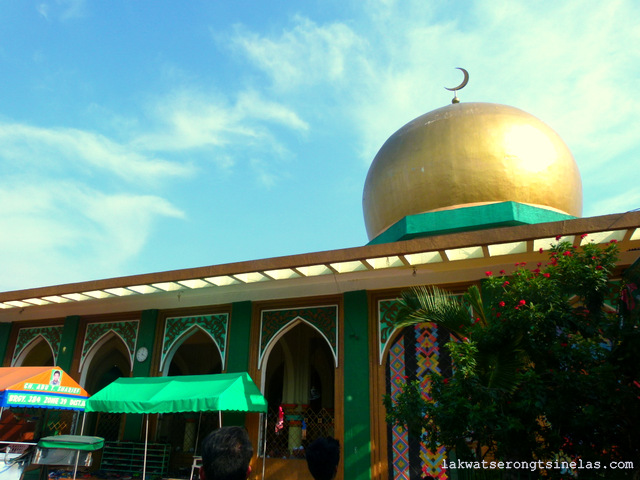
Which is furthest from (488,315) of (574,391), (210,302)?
(210,302)

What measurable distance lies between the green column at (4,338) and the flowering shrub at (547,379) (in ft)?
33.8

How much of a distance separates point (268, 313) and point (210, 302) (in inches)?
48.2

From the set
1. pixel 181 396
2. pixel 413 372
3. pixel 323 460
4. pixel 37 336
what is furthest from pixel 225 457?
pixel 37 336

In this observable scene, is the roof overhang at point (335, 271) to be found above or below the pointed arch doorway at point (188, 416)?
above

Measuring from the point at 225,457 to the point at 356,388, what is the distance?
5.87 metres

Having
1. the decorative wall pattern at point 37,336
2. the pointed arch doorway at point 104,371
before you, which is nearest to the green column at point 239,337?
the pointed arch doorway at point 104,371

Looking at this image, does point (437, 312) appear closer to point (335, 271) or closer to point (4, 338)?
point (335, 271)

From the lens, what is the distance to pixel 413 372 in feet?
25.5

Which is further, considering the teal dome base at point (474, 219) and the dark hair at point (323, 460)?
the teal dome base at point (474, 219)

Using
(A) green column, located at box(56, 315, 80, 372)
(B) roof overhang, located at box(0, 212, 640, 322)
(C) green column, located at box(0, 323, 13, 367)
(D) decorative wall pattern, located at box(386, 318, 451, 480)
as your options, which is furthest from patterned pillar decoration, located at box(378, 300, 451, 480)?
(C) green column, located at box(0, 323, 13, 367)

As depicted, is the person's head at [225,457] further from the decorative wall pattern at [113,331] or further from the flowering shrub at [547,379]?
the decorative wall pattern at [113,331]

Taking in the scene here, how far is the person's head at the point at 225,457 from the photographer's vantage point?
2160mm

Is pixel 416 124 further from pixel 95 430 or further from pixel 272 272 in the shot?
pixel 95 430

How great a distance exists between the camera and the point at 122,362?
1448cm
